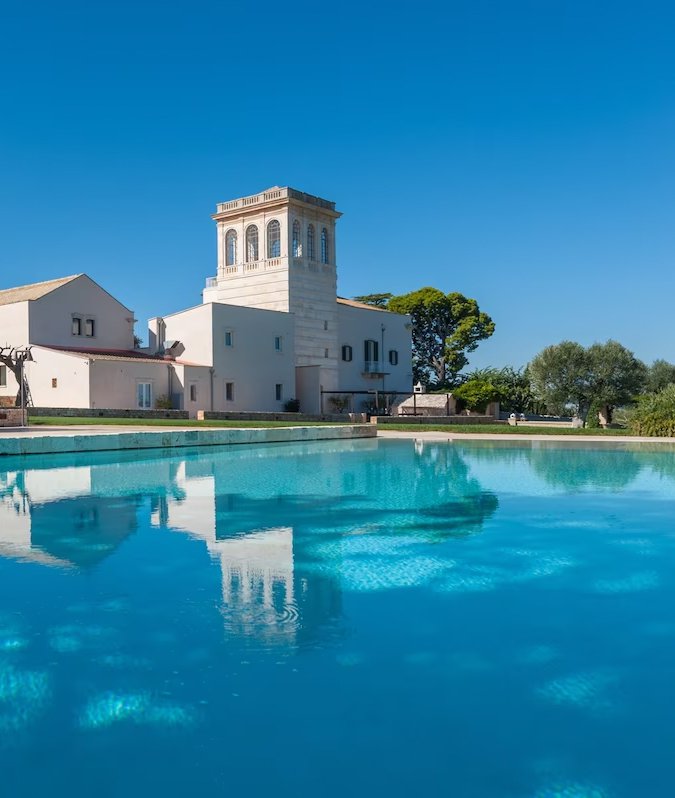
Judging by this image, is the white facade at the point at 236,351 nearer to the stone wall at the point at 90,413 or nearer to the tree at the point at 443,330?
the stone wall at the point at 90,413

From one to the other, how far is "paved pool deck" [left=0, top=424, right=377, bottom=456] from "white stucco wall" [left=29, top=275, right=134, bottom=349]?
10.9 meters

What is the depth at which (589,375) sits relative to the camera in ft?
143

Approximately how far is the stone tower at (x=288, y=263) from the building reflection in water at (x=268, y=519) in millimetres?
25698

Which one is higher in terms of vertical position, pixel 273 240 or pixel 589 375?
pixel 273 240

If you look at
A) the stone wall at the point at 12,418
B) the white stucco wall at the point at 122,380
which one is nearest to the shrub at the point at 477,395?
the white stucco wall at the point at 122,380

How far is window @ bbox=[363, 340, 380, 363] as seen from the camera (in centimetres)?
4781

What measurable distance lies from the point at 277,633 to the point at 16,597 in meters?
2.38

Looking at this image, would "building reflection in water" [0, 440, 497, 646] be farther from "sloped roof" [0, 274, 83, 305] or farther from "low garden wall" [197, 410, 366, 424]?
"sloped roof" [0, 274, 83, 305]

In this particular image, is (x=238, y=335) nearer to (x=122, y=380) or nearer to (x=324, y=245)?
(x=122, y=380)

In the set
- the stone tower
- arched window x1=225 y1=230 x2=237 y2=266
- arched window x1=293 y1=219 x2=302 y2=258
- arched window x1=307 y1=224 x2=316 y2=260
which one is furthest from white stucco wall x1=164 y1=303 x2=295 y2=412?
arched window x1=225 y1=230 x2=237 y2=266

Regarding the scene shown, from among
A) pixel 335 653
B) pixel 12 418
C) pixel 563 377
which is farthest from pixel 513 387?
pixel 335 653

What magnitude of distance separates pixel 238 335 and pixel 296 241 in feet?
27.1

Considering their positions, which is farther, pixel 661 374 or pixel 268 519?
pixel 661 374


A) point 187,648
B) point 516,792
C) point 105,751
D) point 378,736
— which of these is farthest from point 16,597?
point 516,792
